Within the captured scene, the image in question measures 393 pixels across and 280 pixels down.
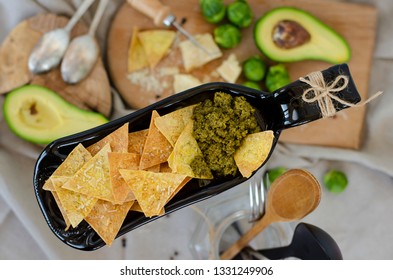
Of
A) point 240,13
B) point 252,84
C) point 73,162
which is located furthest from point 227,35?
point 73,162

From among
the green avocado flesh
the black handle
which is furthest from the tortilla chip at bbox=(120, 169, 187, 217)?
the green avocado flesh

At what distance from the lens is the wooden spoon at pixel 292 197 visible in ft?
Result: 4.29

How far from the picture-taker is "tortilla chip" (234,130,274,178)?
1.20 metres

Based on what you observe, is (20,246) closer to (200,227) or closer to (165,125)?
(200,227)

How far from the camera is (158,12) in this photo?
1.68 m

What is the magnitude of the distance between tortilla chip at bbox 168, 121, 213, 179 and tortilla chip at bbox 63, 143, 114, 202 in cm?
18

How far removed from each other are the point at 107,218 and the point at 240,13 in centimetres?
91

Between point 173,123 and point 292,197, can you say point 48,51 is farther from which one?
point 292,197

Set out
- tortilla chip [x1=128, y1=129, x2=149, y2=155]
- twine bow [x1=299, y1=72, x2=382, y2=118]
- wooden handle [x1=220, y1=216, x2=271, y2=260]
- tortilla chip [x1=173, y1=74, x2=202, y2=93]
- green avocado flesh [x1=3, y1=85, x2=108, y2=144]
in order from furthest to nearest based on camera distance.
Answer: tortilla chip [x1=173, y1=74, x2=202, y2=93], green avocado flesh [x1=3, y1=85, x2=108, y2=144], wooden handle [x1=220, y1=216, x2=271, y2=260], tortilla chip [x1=128, y1=129, x2=149, y2=155], twine bow [x1=299, y1=72, x2=382, y2=118]

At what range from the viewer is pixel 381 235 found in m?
1.83

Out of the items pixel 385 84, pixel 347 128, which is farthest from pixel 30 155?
pixel 385 84

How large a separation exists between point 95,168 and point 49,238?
0.68 m

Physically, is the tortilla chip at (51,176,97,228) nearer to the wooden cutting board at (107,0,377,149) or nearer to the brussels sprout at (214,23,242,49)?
the wooden cutting board at (107,0,377,149)

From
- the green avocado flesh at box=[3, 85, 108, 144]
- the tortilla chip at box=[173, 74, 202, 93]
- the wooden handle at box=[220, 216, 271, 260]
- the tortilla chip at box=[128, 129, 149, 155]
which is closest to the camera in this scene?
the tortilla chip at box=[128, 129, 149, 155]
